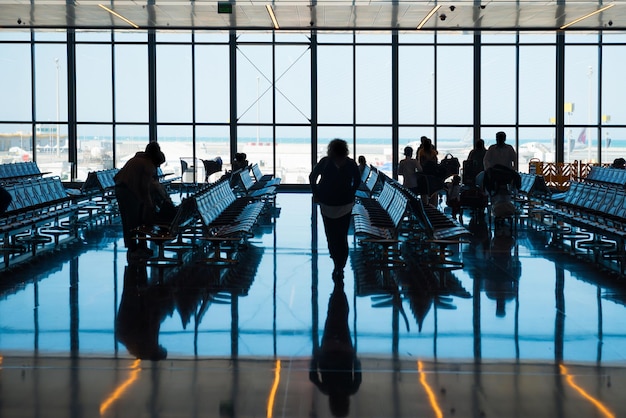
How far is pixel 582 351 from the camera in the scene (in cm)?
673

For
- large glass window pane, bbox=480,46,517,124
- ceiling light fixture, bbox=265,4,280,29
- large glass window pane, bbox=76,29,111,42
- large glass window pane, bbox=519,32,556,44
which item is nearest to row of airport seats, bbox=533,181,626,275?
ceiling light fixture, bbox=265,4,280,29

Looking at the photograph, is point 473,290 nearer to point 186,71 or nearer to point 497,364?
point 497,364

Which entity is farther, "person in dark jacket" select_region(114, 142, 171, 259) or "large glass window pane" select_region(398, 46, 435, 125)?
"large glass window pane" select_region(398, 46, 435, 125)

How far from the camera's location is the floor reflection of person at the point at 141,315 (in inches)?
265

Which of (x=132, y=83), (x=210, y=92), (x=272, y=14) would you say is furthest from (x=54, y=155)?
(x=272, y=14)

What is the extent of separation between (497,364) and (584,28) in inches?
623

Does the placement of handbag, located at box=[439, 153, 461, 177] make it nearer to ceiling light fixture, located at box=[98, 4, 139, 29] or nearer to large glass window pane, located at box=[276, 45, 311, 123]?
ceiling light fixture, located at box=[98, 4, 139, 29]

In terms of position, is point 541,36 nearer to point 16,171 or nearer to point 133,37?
point 133,37

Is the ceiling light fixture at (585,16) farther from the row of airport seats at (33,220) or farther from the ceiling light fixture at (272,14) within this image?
the row of airport seats at (33,220)

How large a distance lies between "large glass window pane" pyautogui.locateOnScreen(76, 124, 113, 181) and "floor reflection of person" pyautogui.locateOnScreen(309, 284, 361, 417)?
1393 inches

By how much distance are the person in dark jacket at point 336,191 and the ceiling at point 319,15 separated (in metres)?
7.60

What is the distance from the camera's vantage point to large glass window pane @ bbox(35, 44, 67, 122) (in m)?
39.8

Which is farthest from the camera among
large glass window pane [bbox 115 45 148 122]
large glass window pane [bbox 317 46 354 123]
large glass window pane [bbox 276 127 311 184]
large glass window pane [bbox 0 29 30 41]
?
large glass window pane [bbox 317 46 354 123]

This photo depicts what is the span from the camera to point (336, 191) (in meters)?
9.77
